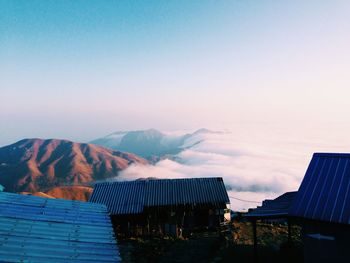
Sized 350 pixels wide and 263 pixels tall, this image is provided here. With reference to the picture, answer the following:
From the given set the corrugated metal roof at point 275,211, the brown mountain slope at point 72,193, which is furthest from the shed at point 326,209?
the brown mountain slope at point 72,193

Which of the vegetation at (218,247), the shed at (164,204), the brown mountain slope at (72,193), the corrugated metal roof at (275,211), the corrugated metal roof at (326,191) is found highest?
the corrugated metal roof at (326,191)

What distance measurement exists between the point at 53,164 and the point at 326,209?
15829cm

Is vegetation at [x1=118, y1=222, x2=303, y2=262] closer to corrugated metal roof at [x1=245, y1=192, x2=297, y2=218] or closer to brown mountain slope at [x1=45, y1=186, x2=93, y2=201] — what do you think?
corrugated metal roof at [x1=245, y1=192, x2=297, y2=218]

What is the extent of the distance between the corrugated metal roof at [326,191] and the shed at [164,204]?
43.2 ft

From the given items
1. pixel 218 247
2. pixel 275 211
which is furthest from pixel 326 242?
pixel 218 247

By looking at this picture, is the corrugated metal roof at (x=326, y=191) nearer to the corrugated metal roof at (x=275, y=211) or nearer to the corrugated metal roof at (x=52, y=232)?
the corrugated metal roof at (x=275, y=211)

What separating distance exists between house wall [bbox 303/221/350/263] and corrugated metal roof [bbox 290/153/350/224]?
1.70 feet

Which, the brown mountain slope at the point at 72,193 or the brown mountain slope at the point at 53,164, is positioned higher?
the brown mountain slope at the point at 53,164

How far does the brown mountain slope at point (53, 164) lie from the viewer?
445ft

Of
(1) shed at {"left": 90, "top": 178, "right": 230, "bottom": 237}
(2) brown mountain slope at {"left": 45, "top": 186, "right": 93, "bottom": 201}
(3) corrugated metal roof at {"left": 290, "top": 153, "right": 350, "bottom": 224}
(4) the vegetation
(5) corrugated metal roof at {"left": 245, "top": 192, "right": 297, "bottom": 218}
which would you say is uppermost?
(3) corrugated metal roof at {"left": 290, "top": 153, "right": 350, "bottom": 224}

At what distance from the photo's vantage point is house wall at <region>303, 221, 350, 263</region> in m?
13.0

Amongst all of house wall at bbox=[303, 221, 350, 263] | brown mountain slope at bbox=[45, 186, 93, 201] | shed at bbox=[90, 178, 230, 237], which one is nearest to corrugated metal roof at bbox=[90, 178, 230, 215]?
shed at bbox=[90, 178, 230, 237]

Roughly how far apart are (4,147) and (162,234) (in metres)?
191

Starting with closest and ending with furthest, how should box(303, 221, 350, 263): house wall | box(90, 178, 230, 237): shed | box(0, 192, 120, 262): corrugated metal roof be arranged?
box(0, 192, 120, 262): corrugated metal roof → box(303, 221, 350, 263): house wall → box(90, 178, 230, 237): shed
